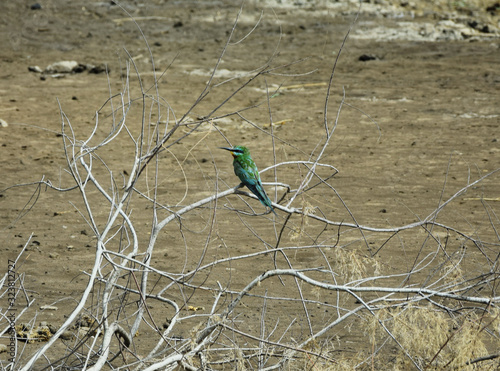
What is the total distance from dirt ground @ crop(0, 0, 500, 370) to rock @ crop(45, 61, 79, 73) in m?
0.14

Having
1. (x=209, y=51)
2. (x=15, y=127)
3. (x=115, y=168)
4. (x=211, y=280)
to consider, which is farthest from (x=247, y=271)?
(x=209, y=51)

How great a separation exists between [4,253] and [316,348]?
395 cm

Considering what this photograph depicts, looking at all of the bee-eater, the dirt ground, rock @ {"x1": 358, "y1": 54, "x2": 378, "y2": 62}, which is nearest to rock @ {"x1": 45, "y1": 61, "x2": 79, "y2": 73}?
the dirt ground

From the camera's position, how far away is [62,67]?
1356 centimetres

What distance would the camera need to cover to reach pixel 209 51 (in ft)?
49.4

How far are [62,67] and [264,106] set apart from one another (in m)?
4.15

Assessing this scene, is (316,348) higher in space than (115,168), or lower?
higher

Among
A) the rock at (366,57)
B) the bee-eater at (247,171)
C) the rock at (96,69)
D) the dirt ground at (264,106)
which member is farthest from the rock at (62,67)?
the bee-eater at (247,171)

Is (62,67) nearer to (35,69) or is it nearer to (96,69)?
(35,69)

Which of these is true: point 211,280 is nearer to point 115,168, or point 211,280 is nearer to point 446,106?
point 115,168

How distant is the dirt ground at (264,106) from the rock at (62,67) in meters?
0.14

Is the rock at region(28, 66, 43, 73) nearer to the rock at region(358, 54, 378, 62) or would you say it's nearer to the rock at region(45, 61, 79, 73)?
the rock at region(45, 61, 79, 73)

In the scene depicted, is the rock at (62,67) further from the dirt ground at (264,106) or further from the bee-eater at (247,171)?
the bee-eater at (247,171)

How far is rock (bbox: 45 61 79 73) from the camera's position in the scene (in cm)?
1352
